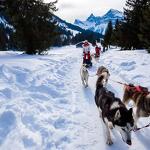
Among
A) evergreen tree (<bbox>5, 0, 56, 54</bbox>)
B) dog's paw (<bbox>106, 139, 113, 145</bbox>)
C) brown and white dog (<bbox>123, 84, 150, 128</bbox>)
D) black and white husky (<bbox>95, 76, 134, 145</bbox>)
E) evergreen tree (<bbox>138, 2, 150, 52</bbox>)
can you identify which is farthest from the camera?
evergreen tree (<bbox>5, 0, 56, 54</bbox>)

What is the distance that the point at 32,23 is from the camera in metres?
30.5

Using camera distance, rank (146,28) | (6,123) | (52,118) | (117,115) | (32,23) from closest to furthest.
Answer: (117,115), (6,123), (52,118), (146,28), (32,23)

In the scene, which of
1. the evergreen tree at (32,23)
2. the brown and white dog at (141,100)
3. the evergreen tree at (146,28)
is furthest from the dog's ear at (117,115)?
the evergreen tree at (32,23)

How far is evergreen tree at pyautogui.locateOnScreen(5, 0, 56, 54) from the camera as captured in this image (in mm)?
29938

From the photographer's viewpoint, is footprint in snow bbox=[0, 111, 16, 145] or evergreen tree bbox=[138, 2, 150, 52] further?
evergreen tree bbox=[138, 2, 150, 52]

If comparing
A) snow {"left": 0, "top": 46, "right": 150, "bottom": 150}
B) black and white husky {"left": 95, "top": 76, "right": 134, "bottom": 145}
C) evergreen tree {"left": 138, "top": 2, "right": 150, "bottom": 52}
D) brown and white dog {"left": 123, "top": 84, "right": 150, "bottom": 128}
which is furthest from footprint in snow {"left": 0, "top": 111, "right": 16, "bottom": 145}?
evergreen tree {"left": 138, "top": 2, "right": 150, "bottom": 52}

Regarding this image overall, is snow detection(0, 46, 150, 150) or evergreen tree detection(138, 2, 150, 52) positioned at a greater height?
evergreen tree detection(138, 2, 150, 52)

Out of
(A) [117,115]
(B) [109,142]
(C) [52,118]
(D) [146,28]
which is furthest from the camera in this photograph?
(D) [146,28]

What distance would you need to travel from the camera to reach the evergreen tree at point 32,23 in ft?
98.2

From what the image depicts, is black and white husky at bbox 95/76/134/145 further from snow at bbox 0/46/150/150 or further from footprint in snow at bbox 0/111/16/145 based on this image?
footprint in snow at bbox 0/111/16/145

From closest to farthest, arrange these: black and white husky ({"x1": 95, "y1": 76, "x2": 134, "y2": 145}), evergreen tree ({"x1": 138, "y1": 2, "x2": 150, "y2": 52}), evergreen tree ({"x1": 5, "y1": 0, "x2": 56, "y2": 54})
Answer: black and white husky ({"x1": 95, "y1": 76, "x2": 134, "y2": 145}) → evergreen tree ({"x1": 138, "y1": 2, "x2": 150, "y2": 52}) → evergreen tree ({"x1": 5, "y1": 0, "x2": 56, "y2": 54})

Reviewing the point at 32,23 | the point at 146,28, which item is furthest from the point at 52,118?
the point at 32,23

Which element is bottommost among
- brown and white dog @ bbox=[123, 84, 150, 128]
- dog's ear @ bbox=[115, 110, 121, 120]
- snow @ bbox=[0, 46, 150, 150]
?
snow @ bbox=[0, 46, 150, 150]

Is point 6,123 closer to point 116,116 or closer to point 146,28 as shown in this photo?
point 116,116
